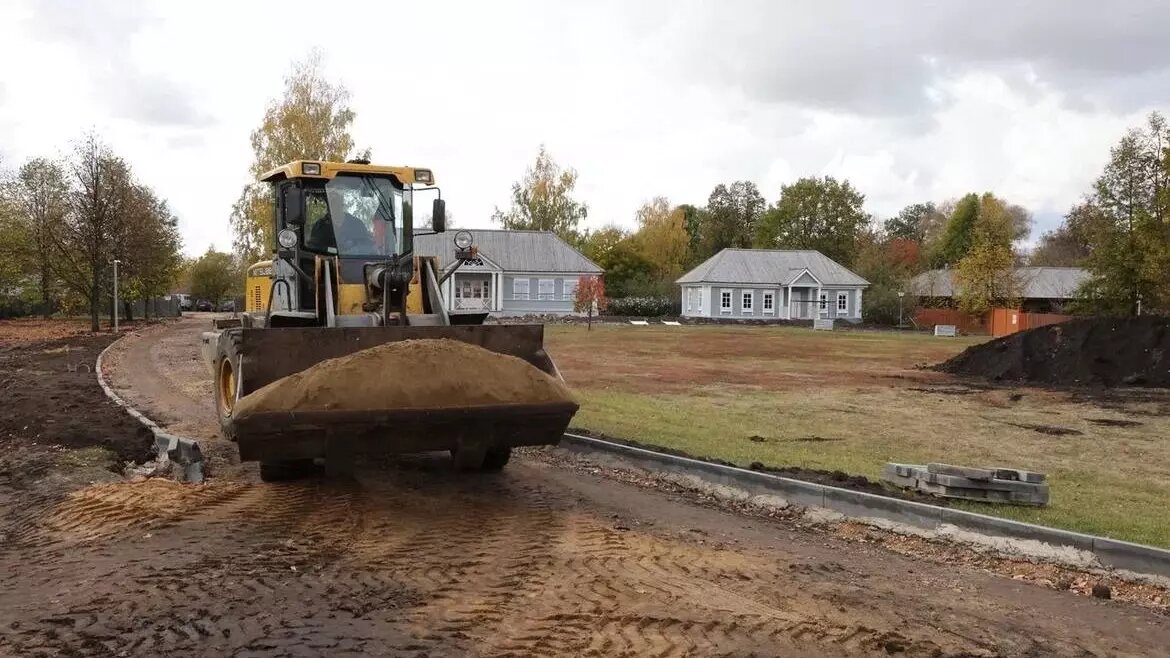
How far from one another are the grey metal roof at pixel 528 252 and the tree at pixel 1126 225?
1309 inches

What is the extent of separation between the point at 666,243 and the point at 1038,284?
3258 cm

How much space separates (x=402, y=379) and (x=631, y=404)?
34.2 ft

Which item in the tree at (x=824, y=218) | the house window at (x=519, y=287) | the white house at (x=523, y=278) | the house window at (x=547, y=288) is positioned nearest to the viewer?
the white house at (x=523, y=278)

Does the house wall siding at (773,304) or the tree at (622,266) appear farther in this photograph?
the tree at (622,266)

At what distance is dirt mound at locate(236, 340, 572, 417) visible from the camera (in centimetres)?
711

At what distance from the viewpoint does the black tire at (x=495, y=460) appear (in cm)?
940

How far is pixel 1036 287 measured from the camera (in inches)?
2808

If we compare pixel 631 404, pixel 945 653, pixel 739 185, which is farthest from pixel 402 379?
pixel 739 185

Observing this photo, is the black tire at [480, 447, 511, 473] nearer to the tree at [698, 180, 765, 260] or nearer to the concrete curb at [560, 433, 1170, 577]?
the concrete curb at [560, 433, 1170, 577]

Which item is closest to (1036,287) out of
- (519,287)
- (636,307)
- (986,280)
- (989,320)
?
(989,320)

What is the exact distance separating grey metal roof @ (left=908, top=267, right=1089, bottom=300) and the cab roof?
6420cm

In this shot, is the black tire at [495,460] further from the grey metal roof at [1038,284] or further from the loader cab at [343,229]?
the grey metal roof at [1038,284]

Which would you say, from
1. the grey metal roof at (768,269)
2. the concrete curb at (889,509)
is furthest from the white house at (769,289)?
the concrete curb at (889,509)

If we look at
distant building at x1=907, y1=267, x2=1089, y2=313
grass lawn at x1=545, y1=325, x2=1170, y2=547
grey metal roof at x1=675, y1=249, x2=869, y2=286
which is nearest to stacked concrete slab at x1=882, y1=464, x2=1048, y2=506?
grass lawn at x1=545, y1=325, x2=1170, y2=547
